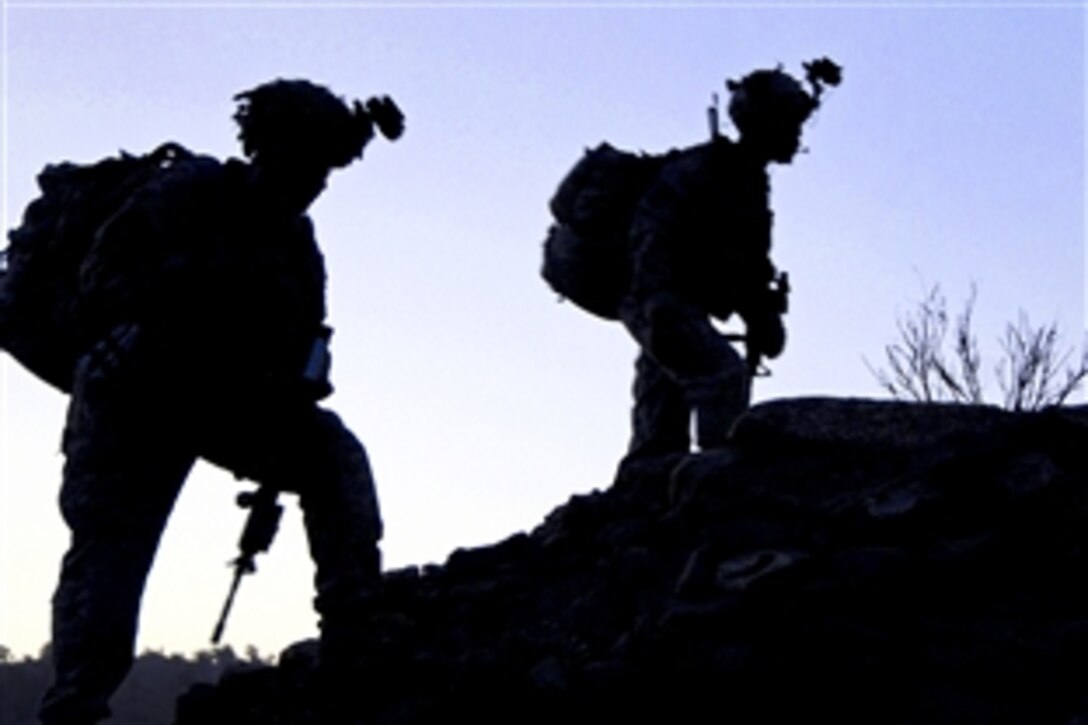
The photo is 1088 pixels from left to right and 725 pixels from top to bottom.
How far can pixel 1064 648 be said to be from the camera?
6.90 m

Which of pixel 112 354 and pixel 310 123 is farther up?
pixel 310 123

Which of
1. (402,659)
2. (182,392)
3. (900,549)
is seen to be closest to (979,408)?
(900,549)

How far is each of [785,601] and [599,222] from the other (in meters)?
3.94

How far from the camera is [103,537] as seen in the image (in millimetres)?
7691

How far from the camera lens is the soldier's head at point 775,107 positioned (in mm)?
10625

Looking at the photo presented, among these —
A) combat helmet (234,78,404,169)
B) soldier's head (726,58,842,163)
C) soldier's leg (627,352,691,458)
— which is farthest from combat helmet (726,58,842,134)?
combat helmet (234,78,404,169)

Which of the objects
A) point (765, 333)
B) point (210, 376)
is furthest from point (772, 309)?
point (210, 376)

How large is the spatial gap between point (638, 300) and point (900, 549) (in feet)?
10.8

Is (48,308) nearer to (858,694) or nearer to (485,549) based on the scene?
(485,549)

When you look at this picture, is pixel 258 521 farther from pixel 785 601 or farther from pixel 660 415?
pixel 660 415

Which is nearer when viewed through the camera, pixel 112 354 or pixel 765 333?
pixel 112 354

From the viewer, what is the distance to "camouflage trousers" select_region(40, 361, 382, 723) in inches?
300

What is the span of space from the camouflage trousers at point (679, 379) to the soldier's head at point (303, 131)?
2613mm

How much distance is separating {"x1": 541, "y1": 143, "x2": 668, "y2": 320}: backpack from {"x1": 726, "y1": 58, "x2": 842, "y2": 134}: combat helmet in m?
0.50
